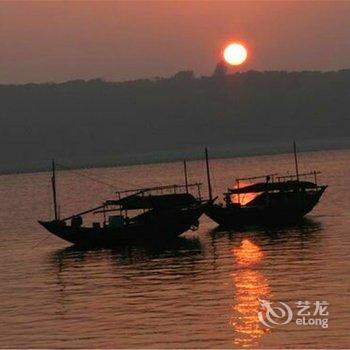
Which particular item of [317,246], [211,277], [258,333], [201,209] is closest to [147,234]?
[201,209]

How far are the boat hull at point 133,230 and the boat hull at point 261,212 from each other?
28.7 feet

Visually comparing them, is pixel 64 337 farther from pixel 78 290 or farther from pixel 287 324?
pixel 78 290

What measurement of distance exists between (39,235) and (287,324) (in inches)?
2576

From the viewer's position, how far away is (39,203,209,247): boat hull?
8475 cm

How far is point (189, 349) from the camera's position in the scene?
44312 millimetres

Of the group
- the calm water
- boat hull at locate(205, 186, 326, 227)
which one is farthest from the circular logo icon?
boat hull at locate(205, 186, 326, 227)

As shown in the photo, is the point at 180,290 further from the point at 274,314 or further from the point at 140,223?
the point at 140,223

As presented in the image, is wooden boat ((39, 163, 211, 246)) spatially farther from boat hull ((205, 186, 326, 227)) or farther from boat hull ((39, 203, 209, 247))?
boat hull ((205, 186, 326, 227))

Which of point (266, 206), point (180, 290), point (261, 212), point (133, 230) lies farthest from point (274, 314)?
point (266, 206)

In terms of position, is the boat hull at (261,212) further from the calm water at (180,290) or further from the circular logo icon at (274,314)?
the circular logo icon at (274,314)

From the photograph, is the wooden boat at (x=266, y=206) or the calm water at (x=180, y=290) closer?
the calm water at (x=180, y=290)

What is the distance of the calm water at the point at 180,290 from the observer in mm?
46500

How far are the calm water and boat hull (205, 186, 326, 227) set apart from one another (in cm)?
142

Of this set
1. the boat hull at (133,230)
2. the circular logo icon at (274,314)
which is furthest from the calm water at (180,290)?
the boat hull at (133,230)
